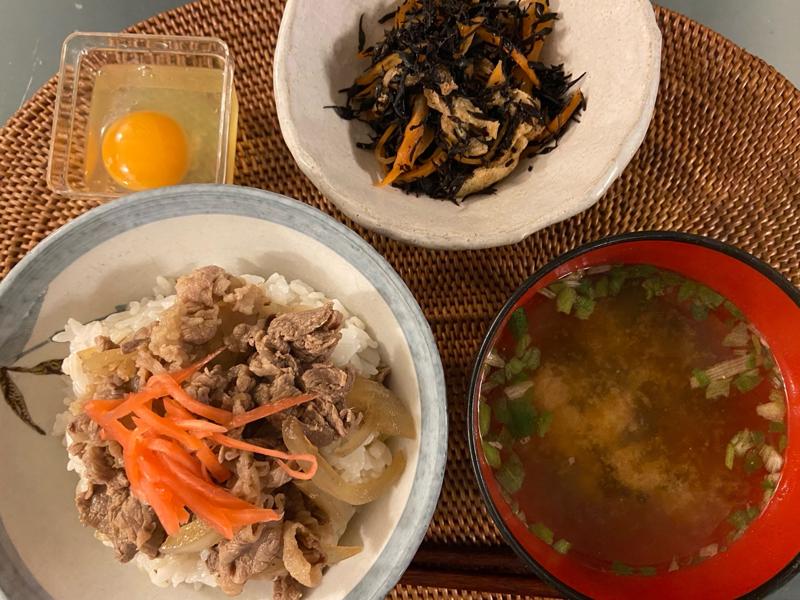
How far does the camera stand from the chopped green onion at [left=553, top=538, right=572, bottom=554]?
154 centimetres

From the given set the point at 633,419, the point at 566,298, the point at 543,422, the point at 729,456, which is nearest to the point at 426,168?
the point at 566,298

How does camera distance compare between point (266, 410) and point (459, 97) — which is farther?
point (459, 97)

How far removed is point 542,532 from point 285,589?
24.7 inches

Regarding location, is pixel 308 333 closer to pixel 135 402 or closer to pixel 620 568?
pixel 135 402

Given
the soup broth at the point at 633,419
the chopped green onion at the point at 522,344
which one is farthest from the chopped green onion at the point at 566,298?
the chopped green onion at the point at 522,344

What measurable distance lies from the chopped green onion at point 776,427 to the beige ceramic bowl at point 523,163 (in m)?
0.73

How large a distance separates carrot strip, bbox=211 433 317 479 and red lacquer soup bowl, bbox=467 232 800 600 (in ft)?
1.17

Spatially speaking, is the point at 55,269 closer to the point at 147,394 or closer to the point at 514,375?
the point at 147,394

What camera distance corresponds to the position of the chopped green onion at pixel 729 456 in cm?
159

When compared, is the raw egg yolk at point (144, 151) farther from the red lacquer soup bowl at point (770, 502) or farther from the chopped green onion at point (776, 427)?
the chopped green onion at point (776, 427)

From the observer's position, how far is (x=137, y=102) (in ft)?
6.63

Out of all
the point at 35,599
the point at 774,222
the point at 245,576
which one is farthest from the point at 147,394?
the point at 774,222

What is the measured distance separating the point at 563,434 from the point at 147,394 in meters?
0.98

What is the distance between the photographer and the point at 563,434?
159 centimetres
